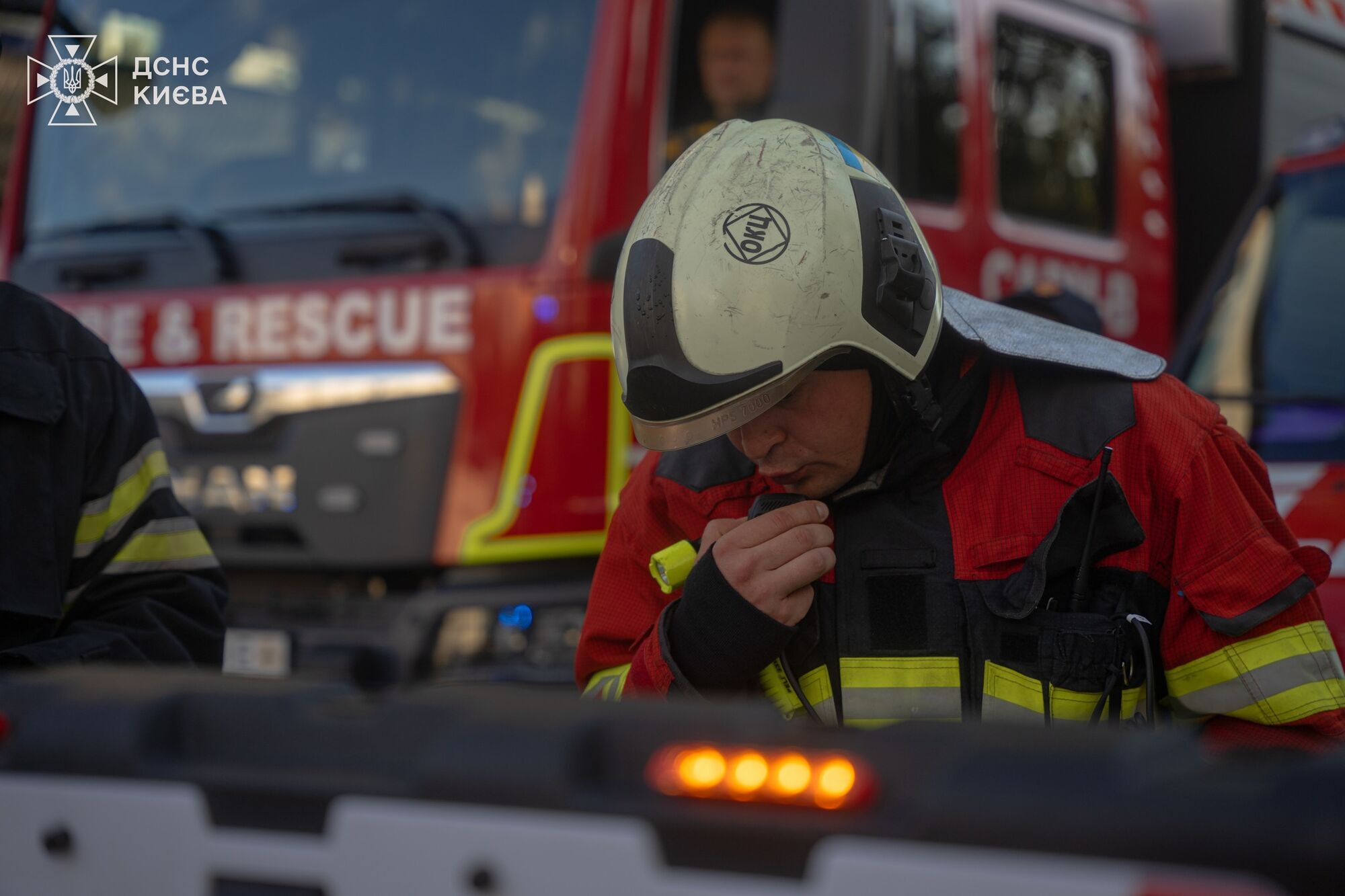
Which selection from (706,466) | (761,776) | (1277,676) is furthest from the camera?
(706,466)

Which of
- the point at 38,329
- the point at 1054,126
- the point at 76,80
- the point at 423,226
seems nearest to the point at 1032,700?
the point at 38,329

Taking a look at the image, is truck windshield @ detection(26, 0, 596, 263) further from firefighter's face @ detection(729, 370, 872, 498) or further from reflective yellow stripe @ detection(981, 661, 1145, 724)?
reflective yellow stripe @ detection(981, 661, 1145, 724)

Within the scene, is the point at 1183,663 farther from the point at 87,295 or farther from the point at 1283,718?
the point at 87,295

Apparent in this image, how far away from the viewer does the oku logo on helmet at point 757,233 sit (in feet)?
5.68

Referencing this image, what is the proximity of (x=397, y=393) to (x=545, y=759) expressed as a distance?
307 centimetres

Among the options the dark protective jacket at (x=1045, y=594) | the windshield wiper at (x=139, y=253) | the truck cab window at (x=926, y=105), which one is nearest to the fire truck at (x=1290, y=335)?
the truck cab window at (x=926, y=105)

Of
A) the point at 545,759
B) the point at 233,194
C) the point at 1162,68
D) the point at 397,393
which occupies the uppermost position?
the point at 1162,68

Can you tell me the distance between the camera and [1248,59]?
489 cm

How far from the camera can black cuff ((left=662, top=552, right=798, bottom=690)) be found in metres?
1.69

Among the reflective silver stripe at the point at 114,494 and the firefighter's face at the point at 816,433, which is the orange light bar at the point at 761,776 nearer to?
the firefighter's face at the point at 816,433

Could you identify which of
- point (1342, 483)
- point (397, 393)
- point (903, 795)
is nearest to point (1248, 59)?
point (1342, 483)

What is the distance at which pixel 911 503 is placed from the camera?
1.85m

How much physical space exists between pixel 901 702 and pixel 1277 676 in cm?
43

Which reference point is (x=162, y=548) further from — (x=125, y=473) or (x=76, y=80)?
(x=76, y=80)
